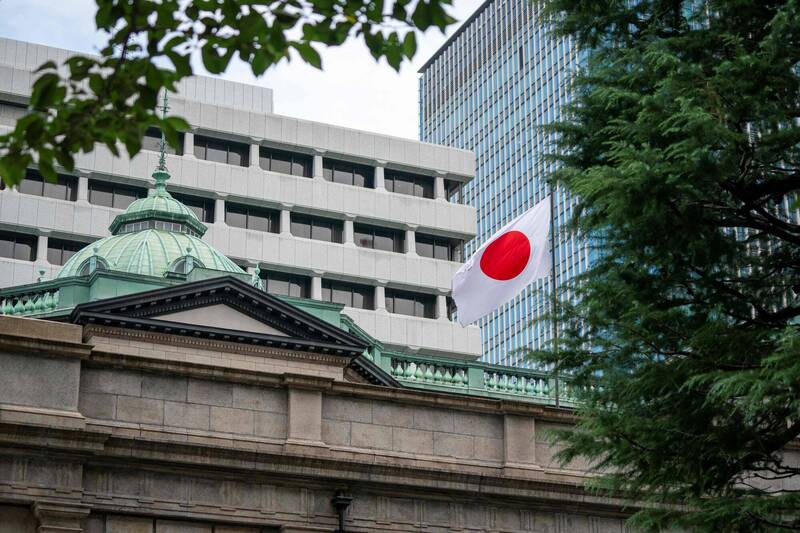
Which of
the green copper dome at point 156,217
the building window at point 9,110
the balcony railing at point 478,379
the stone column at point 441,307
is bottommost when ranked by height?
the balcony railing at point 478,379

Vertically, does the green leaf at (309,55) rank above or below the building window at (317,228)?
below

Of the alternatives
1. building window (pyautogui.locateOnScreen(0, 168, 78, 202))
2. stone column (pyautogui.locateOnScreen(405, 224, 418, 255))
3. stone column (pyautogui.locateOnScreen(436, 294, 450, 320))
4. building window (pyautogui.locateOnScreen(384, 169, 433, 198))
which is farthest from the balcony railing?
building window (pyautogui.locateOnScreen(384, 169, 433, 198))

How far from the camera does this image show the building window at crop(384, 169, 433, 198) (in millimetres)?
92125

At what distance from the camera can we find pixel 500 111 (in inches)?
5719

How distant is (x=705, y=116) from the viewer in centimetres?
1839

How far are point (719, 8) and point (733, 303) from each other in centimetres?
433

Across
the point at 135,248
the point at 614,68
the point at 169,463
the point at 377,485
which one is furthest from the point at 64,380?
the point at 135,248

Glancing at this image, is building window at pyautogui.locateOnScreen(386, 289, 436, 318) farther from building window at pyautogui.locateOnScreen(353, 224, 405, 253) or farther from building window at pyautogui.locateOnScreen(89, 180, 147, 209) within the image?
building window at pyautogui.locateOnScreen(89, 180, 147, 209)

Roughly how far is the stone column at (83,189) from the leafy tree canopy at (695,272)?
6333 cm

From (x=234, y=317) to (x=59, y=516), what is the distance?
18.9 m

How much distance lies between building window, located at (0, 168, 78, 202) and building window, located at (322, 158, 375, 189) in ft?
51.6

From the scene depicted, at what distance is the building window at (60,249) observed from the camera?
80875 millimetres

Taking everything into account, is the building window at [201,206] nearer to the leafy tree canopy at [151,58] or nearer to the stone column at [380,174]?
the stone column at [380,174]

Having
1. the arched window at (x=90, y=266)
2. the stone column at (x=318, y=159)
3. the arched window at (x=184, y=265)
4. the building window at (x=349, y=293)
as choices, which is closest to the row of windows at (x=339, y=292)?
the building window at (x=349, y=293)
